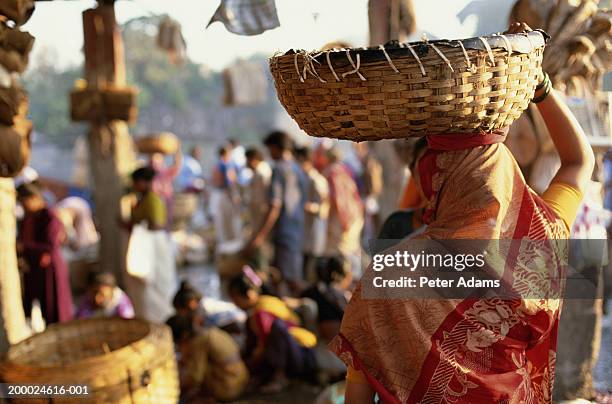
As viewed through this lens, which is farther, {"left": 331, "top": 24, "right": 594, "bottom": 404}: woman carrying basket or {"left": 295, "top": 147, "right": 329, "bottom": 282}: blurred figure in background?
{"left": 295, "top": 147, "right": 329, "bottom": 282}: blurred figure in background

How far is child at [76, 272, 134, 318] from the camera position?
4219mm

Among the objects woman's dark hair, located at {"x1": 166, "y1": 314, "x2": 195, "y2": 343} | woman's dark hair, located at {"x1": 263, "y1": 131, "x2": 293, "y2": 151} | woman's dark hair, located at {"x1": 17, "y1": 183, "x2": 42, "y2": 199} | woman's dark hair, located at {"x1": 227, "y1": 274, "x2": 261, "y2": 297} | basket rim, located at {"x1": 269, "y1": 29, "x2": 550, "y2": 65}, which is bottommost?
woman's dark hair, located at {"x1": 166, "y1": 314, "x2": 195, "y2": 343}

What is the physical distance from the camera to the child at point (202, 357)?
3846mm

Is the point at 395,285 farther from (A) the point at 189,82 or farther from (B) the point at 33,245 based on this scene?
(A) the point at 189,82

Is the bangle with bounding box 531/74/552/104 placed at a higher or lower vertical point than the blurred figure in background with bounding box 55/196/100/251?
higher

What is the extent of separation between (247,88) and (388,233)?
7085 millimetres

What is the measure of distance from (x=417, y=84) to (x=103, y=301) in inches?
141

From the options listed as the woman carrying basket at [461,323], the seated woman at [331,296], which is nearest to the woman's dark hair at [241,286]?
the seated woman at [331,296]

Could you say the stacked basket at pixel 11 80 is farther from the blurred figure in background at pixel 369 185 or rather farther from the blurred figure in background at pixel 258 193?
the blurred figure in background at pixel 369 185

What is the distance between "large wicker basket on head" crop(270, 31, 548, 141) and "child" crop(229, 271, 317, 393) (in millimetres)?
2823

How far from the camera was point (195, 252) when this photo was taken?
332 inches

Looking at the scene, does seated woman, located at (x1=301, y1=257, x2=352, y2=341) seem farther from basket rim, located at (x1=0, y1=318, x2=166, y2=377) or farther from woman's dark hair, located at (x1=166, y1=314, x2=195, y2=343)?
basket rim, located at (x1=0, y1=318, x2=166, y2=377)

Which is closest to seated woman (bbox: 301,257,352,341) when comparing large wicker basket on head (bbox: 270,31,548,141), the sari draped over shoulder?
the sari draped over shoulder

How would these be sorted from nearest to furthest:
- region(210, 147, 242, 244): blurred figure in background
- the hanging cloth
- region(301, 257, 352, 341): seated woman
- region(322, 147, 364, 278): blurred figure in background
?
the hanging cloth → region(301, 257, 352, 341): seated woman → region(322, 147, 364, 278): blurred figure in background → region(210, 147, 242, 244): blurred figure in background
